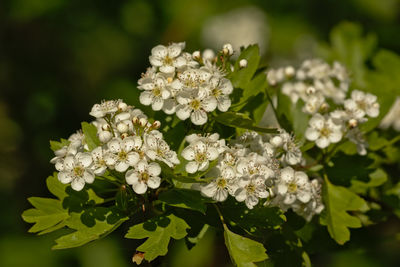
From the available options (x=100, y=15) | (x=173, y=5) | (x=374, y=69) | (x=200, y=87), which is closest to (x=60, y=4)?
(x=100, y=15)

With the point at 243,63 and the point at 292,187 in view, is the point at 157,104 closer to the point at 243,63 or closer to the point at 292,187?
the point at 243,63

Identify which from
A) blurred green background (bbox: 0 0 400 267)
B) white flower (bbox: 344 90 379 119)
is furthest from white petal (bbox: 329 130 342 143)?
blurred green background (bbox: 0 0 400 267)

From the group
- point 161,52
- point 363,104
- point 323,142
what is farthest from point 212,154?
point 363,104

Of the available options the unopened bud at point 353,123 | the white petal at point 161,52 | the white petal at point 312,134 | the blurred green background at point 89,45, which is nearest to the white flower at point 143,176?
the white petal at point 161,52

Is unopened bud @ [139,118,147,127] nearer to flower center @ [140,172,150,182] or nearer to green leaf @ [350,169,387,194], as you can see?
flower center @ [140,172,150,182]

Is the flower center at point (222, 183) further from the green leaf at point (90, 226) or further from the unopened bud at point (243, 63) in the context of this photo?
the unopened bud at point (243, 63)

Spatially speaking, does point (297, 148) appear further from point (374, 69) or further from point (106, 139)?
point (374, 69)

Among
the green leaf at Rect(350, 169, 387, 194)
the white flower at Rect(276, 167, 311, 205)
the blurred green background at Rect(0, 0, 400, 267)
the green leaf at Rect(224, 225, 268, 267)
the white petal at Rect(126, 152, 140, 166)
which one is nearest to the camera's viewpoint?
the white petal at Rect(126, 152, 140, 166)
